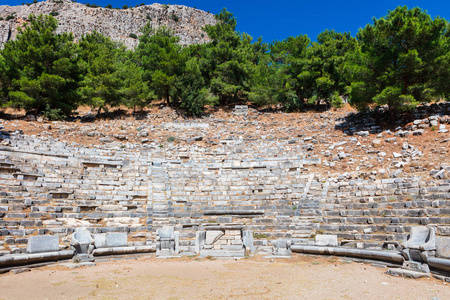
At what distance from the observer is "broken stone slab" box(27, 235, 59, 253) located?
7.49 m

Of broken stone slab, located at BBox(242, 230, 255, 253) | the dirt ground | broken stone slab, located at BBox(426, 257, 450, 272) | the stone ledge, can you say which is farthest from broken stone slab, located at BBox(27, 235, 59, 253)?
broken stone slab, located at BBox(426, 257, 450, 272)

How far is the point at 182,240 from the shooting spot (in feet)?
32.4

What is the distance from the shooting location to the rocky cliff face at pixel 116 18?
6450 centimetres

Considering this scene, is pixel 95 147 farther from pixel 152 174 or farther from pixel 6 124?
pixel 6 124

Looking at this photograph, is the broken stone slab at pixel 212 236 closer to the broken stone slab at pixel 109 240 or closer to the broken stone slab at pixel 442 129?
the broken stone slab at pixel 109 240

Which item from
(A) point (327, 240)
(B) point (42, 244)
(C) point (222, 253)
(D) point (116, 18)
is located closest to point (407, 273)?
(A) point (327, 240)

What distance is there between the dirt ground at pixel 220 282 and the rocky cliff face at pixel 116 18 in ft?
214

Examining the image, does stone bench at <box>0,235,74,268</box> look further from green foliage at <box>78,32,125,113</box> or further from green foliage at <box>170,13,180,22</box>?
green foliage at <box>170,13,180,22</box>

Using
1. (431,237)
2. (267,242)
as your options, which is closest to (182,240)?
(267,242)

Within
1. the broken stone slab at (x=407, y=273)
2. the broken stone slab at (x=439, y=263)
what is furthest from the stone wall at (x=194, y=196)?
the broken stone slab at (x=439, y=263)

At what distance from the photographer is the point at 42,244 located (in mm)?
7656

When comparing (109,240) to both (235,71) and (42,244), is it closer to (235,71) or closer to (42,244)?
(42,244)

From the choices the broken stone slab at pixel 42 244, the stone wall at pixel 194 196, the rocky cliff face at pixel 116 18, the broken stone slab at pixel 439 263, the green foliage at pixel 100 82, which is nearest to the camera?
the broken stone slab at pixel 439 263

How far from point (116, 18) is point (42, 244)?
7833 centimetres
